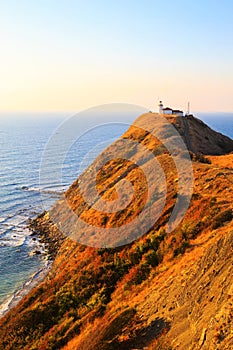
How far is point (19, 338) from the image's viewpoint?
82.8 ft

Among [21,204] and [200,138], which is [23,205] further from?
[200,138]

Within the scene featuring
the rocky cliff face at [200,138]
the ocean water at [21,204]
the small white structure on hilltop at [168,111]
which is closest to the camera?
the ocean water at [21,204]

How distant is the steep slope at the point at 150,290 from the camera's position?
53.2 feet

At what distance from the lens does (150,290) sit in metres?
20.8

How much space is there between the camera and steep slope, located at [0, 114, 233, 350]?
16219 millimetres

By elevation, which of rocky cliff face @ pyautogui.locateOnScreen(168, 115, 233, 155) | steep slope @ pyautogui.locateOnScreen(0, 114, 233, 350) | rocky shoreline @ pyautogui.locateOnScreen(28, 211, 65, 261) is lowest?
rocky shoreline @ pyautogui.locateOnScreen(28, 211, 65, 261)

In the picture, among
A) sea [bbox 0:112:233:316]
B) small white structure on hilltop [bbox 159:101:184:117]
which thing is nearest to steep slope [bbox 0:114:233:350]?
sea [bbox 0:112:233:316]

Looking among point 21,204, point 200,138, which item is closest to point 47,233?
point 21,204

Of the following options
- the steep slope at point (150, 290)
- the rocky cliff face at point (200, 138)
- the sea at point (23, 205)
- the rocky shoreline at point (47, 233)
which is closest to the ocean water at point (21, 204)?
the sea at point (23, 205)

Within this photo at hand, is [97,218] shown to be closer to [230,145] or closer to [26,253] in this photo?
[26,253]

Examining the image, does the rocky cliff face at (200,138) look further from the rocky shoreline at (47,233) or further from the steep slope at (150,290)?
the rocky shoreline at (47,233)

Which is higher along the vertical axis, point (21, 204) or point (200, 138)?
point (200, 138)

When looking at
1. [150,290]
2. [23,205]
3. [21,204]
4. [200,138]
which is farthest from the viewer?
[21,204]

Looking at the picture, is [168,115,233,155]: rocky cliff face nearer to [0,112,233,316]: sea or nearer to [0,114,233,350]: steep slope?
[0,112,233,316]: sea
